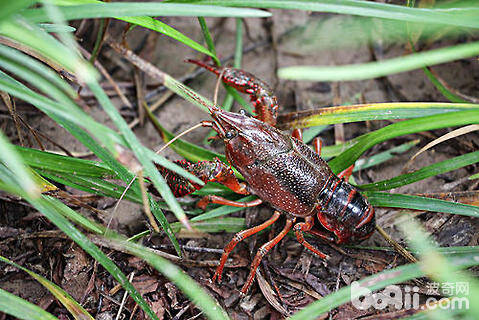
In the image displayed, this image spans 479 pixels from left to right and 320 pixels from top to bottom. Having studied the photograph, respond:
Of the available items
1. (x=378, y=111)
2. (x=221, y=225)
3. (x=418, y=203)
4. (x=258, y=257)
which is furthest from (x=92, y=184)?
(x=418, y=203)

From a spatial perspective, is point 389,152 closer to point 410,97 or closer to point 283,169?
point 410,97

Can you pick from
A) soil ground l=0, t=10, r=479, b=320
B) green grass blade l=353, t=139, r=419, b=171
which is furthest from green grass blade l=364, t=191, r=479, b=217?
green grass blade l=353, t=139, r=419, b=171

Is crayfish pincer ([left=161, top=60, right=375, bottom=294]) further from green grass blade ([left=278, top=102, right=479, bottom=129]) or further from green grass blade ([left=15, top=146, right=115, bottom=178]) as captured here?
green grass blade ([left=15, top=146, right=115, bottom=178])

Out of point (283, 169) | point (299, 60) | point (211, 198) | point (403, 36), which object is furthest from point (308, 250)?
point (403, 36)

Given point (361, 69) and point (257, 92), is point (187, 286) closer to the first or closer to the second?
point (361, 69)

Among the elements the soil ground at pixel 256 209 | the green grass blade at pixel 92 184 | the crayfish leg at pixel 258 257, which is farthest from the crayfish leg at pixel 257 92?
the green grass blade at pixel 92 184

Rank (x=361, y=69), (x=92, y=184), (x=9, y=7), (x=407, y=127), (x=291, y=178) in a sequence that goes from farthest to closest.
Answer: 1. (x=291, y=178)
2. (x=92, y=184)
3. (x=407, y=127)
4. (x=361, y=69)
5. (x=9, y=7)

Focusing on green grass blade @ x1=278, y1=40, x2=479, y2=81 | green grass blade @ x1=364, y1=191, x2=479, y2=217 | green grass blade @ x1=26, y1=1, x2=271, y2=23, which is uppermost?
green grass blade @ x1=26, y1=1, x2=271, y2=23

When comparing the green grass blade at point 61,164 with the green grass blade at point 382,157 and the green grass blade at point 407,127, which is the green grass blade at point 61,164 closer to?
the green grass blade at point 407,127
